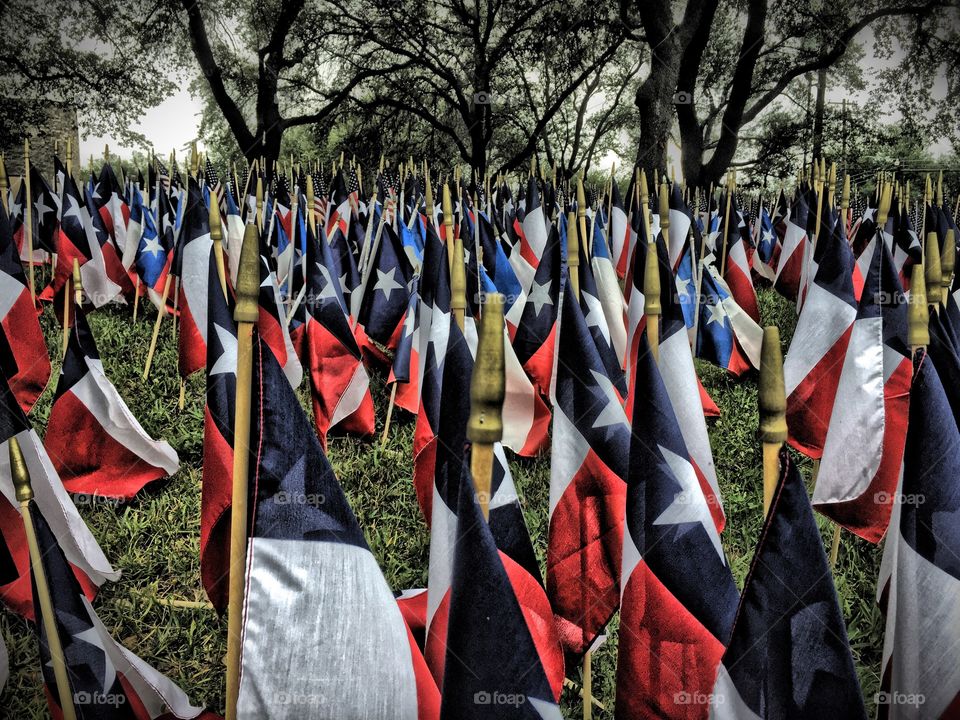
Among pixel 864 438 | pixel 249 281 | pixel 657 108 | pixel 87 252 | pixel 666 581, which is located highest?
pixel 657 108

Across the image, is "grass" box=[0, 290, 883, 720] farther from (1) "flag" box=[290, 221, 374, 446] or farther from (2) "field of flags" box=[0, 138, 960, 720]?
(1) "flag" box=[290, 221, 374, 446]

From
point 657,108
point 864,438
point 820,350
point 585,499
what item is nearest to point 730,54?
point 657,108

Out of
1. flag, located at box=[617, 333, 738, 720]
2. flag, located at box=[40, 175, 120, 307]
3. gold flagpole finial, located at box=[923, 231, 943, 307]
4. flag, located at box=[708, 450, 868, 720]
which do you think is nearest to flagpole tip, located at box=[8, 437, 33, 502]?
flag, located at box=[617, 333, 738, 720]

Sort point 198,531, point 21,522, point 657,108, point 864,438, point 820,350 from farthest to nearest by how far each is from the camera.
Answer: point 657,108 < point 198,531 < point 820,350 < point 864,438 < point 21,522

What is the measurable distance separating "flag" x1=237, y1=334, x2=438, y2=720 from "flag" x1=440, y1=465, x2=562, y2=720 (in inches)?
5.1

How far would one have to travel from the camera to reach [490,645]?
127 centimetres

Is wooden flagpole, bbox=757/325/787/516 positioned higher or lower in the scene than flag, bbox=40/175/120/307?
lower

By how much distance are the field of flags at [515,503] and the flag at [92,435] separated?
0.04 feet

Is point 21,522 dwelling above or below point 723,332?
below

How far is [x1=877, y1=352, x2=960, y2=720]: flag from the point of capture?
5.19ft

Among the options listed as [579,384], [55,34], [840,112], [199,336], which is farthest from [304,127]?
[579,384]

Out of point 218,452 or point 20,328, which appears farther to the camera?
point 20,328

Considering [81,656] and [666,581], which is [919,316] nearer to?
[666,581]

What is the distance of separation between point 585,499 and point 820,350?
156 cm
